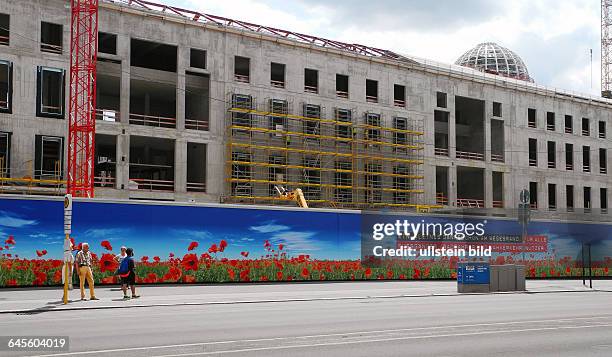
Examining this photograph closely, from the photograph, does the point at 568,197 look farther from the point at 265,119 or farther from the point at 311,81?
the point at 265,119

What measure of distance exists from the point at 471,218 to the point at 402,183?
2161cm

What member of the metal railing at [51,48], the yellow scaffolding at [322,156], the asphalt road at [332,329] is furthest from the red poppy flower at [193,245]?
the metal railing at [51,48]

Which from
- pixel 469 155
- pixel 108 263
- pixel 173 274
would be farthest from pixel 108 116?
pixel 469 155

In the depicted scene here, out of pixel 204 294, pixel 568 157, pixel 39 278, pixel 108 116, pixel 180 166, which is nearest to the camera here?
pixel 204 294

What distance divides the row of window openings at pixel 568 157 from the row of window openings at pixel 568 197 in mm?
2045

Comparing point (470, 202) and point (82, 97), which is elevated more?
point (82, 97)

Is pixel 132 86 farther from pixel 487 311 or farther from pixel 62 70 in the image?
pixel 487 311

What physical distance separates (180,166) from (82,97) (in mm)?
8573

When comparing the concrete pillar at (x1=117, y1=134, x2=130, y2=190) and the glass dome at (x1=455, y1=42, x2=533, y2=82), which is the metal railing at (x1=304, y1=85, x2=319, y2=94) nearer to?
the concrete pillar at (x1=117, y1=134, x2=130, y2=190)

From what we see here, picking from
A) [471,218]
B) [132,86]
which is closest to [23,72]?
[132,86]

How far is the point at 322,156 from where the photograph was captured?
59.3 m

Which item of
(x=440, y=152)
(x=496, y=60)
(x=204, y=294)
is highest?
(x=496, y=60)

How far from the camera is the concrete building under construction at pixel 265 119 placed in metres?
47.8

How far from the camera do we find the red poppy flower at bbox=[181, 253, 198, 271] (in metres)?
33.0
